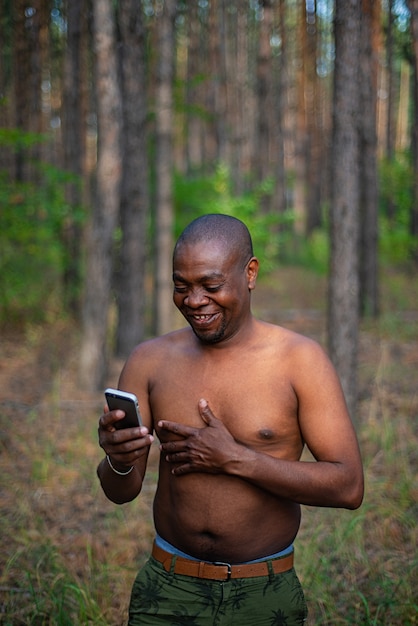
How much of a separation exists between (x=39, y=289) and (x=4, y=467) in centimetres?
663

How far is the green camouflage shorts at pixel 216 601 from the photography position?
2.22 metres

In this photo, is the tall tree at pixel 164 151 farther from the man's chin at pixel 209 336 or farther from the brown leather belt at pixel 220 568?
the brown leather belt at pixel 220 568

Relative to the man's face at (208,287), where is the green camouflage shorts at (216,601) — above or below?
below

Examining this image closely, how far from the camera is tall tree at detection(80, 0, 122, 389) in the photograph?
741 centimetres

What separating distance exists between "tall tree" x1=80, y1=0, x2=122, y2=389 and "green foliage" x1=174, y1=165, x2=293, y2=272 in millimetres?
2380

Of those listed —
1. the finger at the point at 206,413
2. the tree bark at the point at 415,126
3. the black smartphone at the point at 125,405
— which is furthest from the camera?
the tree bark at the point at 415,126

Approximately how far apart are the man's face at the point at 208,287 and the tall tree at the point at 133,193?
23.0 feet

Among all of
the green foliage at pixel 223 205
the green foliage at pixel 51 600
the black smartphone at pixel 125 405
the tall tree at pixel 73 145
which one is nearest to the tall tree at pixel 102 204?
the green foliage at pixel 223 205

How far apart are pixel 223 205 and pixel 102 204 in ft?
8.78

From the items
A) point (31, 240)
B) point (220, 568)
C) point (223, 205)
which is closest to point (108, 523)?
point (220, 568)

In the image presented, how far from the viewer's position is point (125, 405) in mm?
2078

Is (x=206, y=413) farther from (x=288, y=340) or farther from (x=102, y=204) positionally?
(x=102, y=204)

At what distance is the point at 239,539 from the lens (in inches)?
89.7

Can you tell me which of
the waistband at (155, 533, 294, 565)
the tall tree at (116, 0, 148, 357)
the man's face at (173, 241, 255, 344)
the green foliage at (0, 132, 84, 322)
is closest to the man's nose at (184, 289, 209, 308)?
the man's face at (173, 241, 255, 344)
